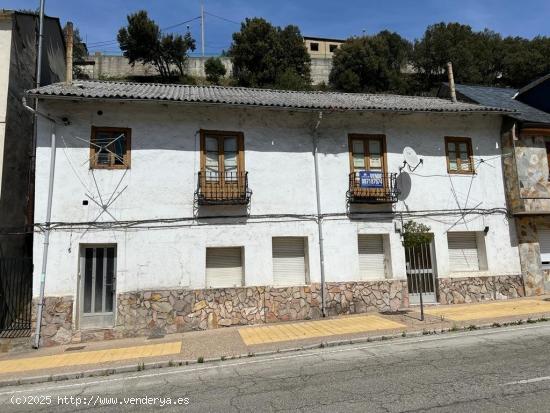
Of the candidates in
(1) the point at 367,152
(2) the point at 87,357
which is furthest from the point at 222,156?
(2) the point at 87,357

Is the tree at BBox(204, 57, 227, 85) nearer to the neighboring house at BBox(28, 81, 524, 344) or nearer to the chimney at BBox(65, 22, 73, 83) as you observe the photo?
the neighboring house at BBox(28, 81, 524, 344)

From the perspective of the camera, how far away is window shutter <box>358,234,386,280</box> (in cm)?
1324

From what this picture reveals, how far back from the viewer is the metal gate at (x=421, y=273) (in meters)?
13.5

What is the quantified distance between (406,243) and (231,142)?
6007 mm

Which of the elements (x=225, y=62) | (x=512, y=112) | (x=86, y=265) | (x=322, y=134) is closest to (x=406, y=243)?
(x=322, y=134)

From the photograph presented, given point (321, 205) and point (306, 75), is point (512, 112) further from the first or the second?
point (306, 75)

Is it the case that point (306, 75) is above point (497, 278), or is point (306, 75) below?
above

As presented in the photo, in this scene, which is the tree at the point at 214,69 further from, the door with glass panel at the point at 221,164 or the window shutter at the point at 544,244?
the window shutter at the point at 544,244

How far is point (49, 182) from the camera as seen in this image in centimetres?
1108

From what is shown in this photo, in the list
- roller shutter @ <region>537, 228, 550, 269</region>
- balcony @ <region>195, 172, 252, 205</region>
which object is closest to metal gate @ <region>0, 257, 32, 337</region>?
balcony @ <region>195, 172, 252, 205</region>

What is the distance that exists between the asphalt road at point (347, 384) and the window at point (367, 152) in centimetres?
655

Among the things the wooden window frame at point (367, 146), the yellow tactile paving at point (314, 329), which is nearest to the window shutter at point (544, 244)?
the wooden window frame at point (367, 146)

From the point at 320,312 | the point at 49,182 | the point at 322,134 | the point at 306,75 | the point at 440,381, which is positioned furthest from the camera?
the point at 306,75

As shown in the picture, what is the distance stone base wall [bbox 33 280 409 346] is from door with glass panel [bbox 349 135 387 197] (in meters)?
3.01
